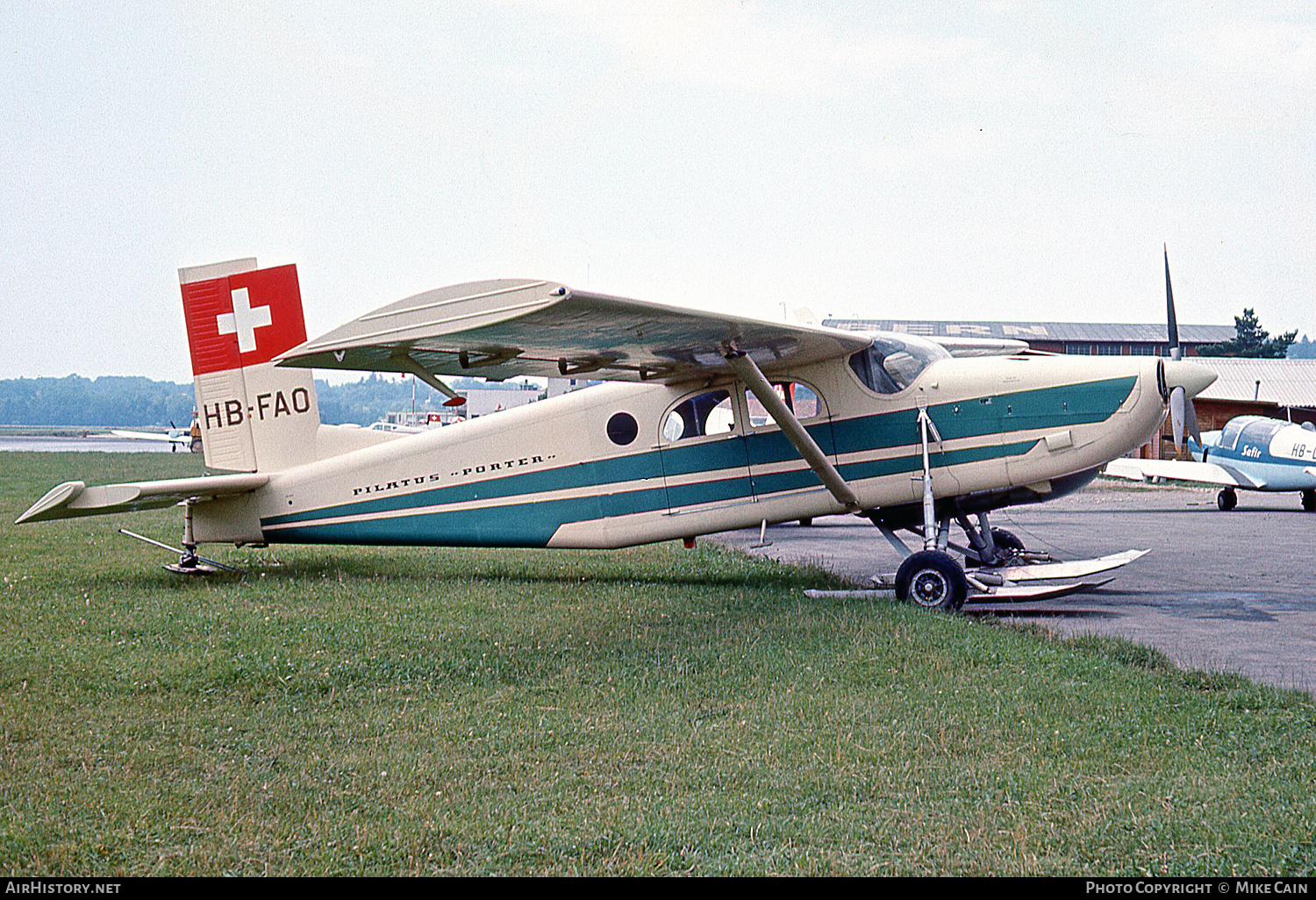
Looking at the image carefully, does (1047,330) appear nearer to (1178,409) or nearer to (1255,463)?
(1255,463)

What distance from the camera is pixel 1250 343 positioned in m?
76.9

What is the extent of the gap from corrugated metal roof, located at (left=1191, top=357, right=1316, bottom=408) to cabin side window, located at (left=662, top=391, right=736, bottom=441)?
4108 centimetres

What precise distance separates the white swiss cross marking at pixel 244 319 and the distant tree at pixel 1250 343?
6999 cm

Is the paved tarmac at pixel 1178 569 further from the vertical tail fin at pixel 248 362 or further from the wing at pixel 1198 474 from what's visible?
the vertical tail fin at pixel 248 362

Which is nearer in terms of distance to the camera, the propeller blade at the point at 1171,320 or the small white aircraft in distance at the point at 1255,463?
the propeller blade at the point at 1171,320

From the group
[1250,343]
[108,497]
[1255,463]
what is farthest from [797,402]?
[1250,343]

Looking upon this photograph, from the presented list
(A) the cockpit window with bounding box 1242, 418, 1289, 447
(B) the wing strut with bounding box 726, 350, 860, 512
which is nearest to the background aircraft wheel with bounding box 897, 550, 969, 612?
(B) the wing strut with bounding box 726, 350, 860, 512

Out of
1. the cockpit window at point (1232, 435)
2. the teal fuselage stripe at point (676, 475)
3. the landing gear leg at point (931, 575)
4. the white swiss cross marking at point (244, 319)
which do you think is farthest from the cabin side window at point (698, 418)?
the cockpit window at point (1232, 435)

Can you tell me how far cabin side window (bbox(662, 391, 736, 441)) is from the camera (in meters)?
11.1

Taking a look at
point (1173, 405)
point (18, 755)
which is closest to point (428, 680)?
point (18, 755)

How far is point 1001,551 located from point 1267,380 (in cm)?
4447

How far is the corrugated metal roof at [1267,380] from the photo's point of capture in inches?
1850

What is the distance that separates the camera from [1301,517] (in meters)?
22.1

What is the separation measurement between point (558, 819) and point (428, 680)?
2.72m
